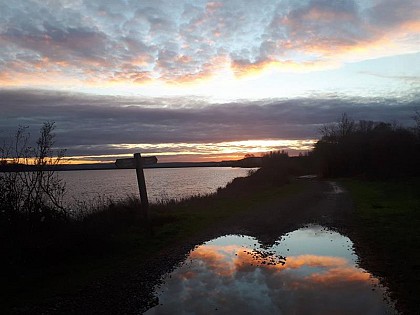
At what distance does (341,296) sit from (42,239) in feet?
23.9

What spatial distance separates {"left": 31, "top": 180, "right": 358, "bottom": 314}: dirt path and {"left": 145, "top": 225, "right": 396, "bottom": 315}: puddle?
0.40 meters

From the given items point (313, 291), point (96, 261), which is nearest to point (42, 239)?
point (96, 261)

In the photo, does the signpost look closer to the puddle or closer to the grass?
the grass

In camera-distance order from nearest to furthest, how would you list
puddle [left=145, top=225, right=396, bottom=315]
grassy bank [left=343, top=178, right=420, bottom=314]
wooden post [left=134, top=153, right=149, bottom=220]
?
puddle [left=145, top=225, right=396, bottom=315] → grassy bank [left=343, top=178, right=420, bottom=314] → wooden post [left=134, top=153, right=149, bottom=220]

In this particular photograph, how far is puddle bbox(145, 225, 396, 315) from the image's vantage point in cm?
636

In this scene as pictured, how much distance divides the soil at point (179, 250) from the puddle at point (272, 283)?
376 mm

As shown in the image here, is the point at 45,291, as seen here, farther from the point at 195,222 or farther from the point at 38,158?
the point at 195,222

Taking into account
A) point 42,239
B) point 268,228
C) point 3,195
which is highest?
point 3,195

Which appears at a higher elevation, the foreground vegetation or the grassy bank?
the foreground vegetation

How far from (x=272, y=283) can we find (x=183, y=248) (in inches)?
161

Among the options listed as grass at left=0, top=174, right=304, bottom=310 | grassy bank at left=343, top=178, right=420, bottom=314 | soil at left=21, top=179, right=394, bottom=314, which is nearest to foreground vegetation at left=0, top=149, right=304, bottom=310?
grass at left=0, top=174, right=304, bottom=310

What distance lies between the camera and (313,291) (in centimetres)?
714

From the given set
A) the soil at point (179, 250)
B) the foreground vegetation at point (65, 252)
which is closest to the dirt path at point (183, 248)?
the soil at point (179, 250)

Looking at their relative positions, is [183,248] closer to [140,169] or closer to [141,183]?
[141,183]
